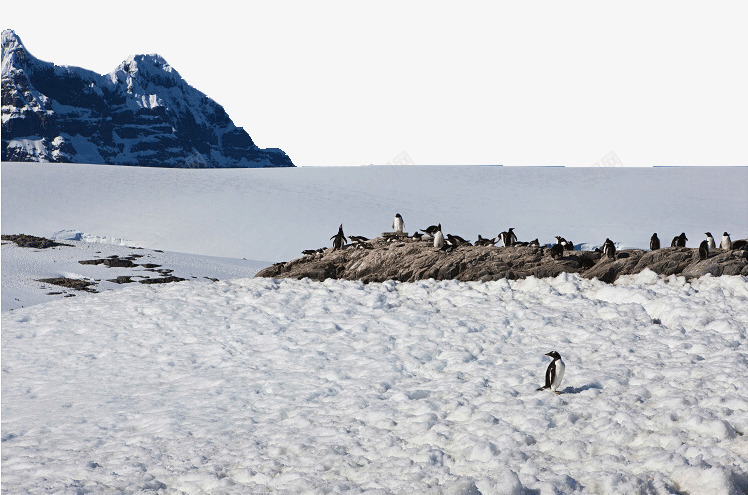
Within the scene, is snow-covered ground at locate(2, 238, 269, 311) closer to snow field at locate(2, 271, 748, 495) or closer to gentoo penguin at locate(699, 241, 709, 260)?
snow field at locate(2, 271, 748, 495)

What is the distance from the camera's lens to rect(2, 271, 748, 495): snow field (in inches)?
251

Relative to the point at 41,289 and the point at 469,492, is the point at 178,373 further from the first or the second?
the point at 41,289

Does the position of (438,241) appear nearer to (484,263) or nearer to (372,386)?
(484,263)

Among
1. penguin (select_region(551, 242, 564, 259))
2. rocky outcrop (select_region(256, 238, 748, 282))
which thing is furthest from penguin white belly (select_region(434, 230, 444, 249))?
penguin (select_region(551, 242, 564, 259))

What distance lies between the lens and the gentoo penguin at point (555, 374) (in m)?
8.09

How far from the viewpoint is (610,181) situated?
A: 4197 centimetres

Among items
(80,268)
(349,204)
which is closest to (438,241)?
(80,268)

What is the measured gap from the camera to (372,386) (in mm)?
8914

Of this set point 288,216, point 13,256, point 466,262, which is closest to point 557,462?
point 466,262

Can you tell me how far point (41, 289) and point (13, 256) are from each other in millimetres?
4364

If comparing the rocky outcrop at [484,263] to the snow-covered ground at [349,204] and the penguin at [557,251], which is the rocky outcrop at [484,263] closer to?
the penguin at [557,251]

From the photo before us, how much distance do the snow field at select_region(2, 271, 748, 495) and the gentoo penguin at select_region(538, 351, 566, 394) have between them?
21 centimetres

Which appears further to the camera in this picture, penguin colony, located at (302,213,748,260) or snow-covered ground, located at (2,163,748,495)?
penguin colony, located at (302,213,748,260)

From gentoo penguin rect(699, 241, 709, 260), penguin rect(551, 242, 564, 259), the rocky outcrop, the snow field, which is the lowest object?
the snow field
